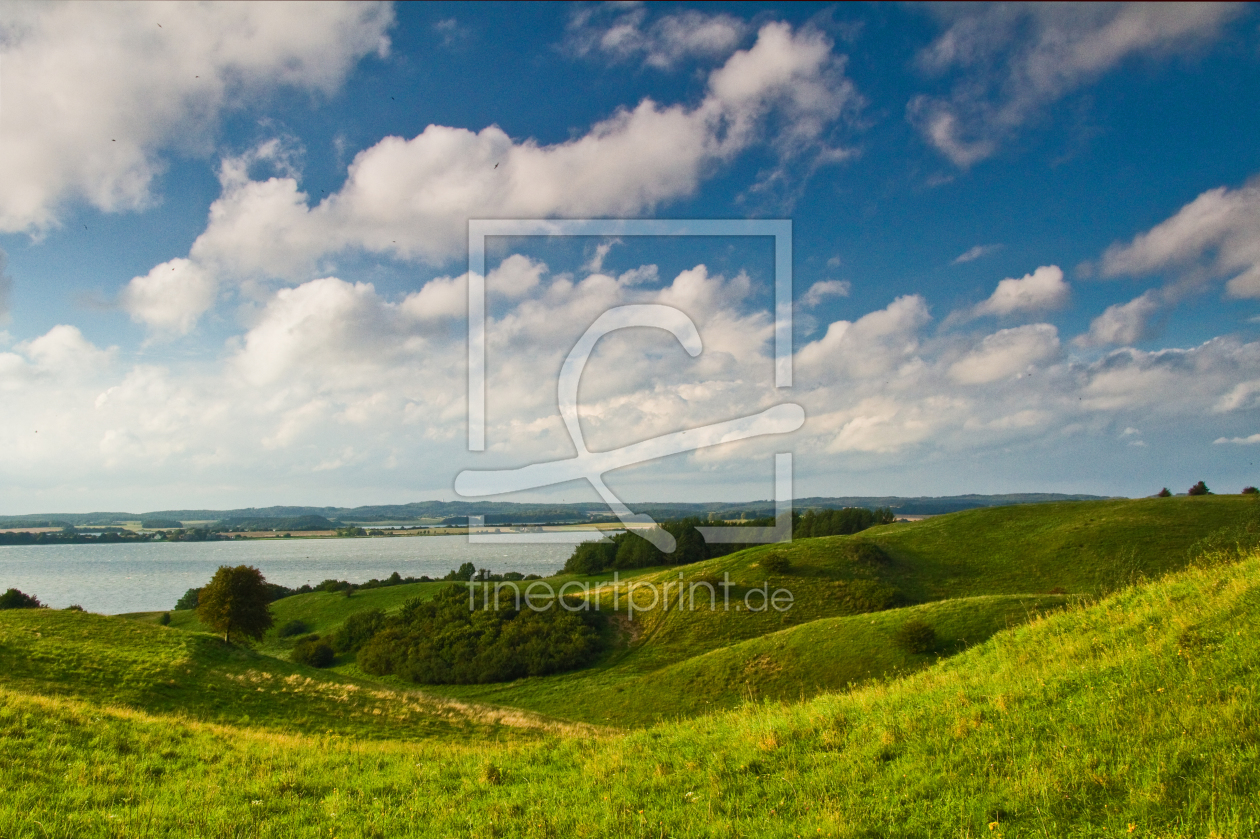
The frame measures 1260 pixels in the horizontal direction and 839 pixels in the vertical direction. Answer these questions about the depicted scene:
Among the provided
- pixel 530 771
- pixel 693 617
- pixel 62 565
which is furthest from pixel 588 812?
A: pixel 62 565

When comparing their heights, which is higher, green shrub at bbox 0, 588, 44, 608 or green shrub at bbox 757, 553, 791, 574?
green shrub at bbox 757, 553, 791, 574

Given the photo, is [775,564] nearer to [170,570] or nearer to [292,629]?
[292,629]

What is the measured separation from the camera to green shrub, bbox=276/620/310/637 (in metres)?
70.4

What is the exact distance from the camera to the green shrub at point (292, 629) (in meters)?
70.4

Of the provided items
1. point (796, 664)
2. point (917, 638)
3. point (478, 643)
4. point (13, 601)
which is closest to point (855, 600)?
point (796, 664)

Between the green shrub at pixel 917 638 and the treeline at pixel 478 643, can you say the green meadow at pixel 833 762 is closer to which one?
the green shrub at pixel 917 638

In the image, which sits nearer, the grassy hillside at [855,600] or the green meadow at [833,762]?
the green meadow at [833,762]

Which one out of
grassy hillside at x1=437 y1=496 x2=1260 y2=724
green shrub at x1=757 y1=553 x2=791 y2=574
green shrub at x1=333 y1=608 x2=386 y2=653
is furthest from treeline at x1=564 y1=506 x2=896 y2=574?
green shrub at x1=333 y1=608 x2=386 y2=653

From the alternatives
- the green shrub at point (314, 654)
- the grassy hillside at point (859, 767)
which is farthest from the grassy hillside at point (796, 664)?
the green shrub at point (314, 654)

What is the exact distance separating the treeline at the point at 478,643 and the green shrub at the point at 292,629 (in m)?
15.9

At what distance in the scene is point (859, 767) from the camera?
6.93 meters

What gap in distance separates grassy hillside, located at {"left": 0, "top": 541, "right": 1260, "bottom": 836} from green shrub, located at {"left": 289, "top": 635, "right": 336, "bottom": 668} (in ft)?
174

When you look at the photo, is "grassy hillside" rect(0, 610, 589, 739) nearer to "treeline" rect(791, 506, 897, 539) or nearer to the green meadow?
the green meadow

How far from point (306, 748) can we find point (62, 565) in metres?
217
